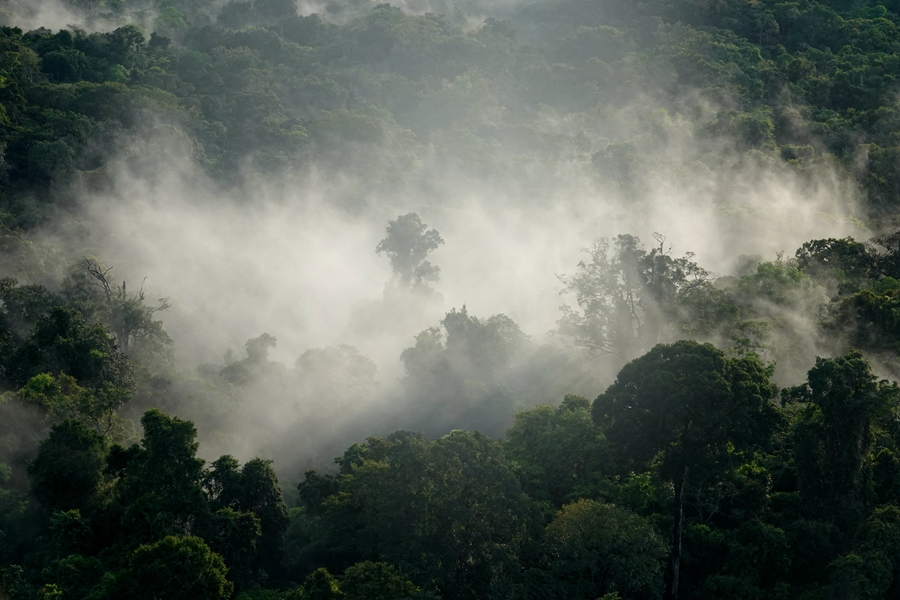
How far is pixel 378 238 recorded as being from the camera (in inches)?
3428

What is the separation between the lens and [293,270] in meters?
78.4

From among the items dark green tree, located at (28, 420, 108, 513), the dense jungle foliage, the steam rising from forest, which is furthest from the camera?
the steam rising from forest

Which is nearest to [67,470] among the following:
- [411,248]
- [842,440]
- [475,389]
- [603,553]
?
[603,553]

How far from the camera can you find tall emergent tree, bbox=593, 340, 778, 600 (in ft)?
113

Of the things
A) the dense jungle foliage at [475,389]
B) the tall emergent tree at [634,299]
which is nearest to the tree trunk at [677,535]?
the dense jungle foliage at [475,389]

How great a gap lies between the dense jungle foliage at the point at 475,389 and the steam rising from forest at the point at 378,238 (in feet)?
2.59

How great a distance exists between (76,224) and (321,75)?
57.9 metres

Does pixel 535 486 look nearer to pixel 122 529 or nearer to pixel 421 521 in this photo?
pixel 421 521

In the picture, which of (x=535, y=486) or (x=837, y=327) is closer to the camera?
(x=535, y=486)

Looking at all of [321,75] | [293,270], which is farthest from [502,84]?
[293,270]

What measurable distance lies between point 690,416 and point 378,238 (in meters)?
55.6

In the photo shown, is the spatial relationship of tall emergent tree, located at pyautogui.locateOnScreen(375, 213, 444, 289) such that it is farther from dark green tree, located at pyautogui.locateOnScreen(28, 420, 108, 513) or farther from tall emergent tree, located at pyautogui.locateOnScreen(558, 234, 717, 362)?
dark green tree, located at pyautogui.locateOnScreen(28, 420, 108, 513)

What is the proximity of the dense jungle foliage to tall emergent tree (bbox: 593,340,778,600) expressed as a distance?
111mm

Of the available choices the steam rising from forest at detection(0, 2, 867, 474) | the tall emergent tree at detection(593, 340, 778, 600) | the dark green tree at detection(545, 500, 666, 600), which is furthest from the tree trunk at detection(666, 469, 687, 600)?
the steam rising from forest at detection(0, 2, 867, 474)
